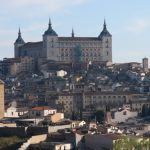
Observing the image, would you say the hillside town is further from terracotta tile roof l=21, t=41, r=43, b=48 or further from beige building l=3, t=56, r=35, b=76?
terracotta tile roof l=21, t=41, r=43, b=48

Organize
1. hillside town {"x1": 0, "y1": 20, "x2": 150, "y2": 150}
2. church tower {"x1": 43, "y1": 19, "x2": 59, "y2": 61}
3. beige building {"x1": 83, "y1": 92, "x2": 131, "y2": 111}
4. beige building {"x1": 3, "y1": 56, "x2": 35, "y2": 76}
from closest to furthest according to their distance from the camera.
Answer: hillside town {"x1": 0, "y1": 20, "x2": 150, "y2": 150}
beige building {"x1": 83, "y1": 92, "x2": 131, "y2": 111}
beige building {"x1": 3, "y1": 56, "x2": 35, "y2": 76}
church tower {"x1": 43, "y1": 19, "x2": 59, "y2": 61}

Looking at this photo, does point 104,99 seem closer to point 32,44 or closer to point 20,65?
point 20,65

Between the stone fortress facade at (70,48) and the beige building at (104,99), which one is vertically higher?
the stone fortress facade at (70,48)

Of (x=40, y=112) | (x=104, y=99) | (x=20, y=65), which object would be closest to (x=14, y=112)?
(x=40, y=112)

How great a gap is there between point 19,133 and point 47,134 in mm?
2387

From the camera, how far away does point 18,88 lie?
9075 cm

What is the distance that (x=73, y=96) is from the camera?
7675cm

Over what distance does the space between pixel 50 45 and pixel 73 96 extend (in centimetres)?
3428

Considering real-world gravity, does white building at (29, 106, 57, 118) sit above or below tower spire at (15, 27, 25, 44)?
below

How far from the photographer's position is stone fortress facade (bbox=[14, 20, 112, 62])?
110125mm

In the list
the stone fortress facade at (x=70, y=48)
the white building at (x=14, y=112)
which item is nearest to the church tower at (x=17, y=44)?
the stone fortress facade at (x=70, y=48)

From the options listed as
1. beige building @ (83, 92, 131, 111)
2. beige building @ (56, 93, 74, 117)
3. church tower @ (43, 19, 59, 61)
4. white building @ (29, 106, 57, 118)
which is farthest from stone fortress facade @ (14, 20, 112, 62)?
white building @ (29, 106, 57, 118)

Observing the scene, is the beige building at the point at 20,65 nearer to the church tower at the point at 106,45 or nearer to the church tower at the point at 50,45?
the church tower at the point at 50,45

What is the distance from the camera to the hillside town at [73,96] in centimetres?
3956
